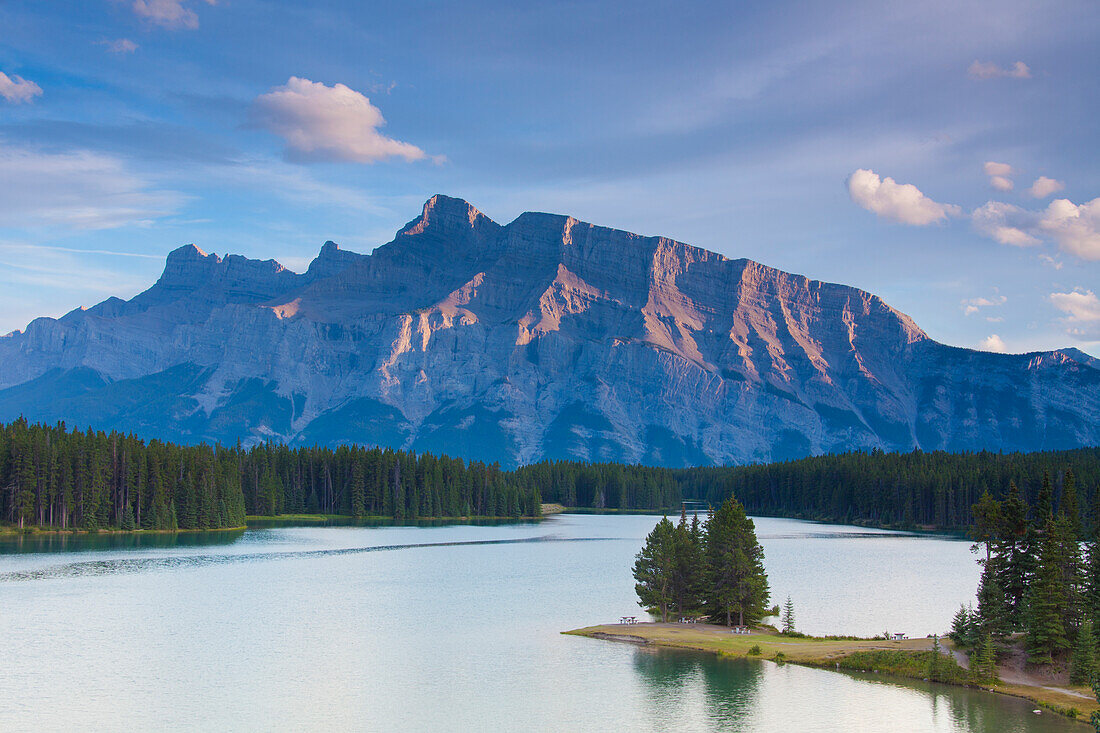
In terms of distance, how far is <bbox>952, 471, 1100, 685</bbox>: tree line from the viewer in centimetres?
6431

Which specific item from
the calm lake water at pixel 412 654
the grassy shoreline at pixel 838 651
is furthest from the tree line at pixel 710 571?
the calm lake water at pixel 412 654

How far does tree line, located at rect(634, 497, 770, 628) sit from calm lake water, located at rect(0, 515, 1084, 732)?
260 inches

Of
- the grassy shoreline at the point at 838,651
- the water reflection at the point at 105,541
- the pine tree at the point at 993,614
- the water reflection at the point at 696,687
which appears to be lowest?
the water reflection at the point at 696,687

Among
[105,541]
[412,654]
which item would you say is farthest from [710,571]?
[105,541]

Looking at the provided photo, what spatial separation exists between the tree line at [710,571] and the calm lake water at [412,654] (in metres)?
6.59

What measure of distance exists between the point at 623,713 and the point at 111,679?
3339 cm

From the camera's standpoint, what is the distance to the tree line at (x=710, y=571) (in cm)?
8250

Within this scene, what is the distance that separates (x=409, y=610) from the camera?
94.6 m

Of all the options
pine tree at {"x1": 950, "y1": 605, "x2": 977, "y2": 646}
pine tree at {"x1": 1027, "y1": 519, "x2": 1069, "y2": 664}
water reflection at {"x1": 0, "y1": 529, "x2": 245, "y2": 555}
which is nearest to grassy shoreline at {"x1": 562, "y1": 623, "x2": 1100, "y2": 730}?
pine tree at {"x1": 950, "y1": 605, "x2": 977, "y2": 646}

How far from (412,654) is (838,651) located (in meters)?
30.8

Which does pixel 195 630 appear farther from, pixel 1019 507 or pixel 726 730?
pixel 1019 507

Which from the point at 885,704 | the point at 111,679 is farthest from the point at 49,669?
the point at 885,704

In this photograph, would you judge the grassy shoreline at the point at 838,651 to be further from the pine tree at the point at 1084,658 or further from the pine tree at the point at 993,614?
the pine tree at the point at 993,614

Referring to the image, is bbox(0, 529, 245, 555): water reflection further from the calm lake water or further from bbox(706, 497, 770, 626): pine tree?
bbox(706, 497, 770, 626): pine tree
